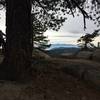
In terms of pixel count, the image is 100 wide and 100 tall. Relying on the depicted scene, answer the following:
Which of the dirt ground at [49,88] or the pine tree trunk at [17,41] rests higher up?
the pine tree trunk at [17,41]

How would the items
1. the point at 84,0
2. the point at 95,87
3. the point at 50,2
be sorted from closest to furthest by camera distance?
the point at 95,87, the point at 84,0, the point at 50,2

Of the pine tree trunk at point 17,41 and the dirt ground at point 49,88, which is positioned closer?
the dirt ground at point 49,88

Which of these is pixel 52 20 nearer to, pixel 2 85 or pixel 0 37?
pixel 0 37

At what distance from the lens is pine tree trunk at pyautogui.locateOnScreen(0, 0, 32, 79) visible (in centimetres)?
833

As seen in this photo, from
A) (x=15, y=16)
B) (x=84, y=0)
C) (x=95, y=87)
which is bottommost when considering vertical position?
(x=95, y=87)

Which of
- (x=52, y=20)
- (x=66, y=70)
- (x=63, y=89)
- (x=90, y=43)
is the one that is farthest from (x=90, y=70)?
(x=90, y=43)

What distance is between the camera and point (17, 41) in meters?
8.31

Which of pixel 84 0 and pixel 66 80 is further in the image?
pixel 84 0

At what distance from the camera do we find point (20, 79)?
836cm

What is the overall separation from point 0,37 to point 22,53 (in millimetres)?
1993

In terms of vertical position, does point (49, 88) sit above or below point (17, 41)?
below

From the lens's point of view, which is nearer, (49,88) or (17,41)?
(49,88)

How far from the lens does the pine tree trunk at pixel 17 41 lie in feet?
27.3

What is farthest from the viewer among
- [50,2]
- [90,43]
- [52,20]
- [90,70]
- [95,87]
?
[90,43]
